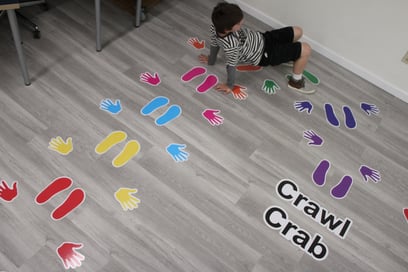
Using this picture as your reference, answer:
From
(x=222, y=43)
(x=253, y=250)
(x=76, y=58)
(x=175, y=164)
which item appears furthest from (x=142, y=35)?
(x=253, y=250)

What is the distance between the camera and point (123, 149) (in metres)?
2.05

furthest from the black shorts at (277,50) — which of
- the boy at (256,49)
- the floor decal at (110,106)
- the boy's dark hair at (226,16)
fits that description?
the floor decal at (110,106)

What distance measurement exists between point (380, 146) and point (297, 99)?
2.03 feet

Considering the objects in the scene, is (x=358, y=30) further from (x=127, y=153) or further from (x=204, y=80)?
(x=127, y=153)

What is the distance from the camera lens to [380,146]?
7.88 ft

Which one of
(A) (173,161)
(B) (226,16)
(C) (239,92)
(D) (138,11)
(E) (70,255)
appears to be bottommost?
(E) (70,255)

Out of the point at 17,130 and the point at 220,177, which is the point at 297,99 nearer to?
the point at 220,177

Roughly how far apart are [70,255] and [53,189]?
0.36m

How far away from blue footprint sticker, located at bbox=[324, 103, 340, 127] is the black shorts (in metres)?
0.40

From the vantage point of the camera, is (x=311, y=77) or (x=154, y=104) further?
(x=311, y=77)

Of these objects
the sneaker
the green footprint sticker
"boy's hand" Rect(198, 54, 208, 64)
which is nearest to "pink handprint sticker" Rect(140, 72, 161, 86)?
"boy's hand" Rect(198, 54, 208, 64)

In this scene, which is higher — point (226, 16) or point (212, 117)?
point (226, 16)

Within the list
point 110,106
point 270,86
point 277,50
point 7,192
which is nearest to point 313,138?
point 270,86

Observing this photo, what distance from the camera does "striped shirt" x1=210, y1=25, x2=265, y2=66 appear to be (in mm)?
2166
